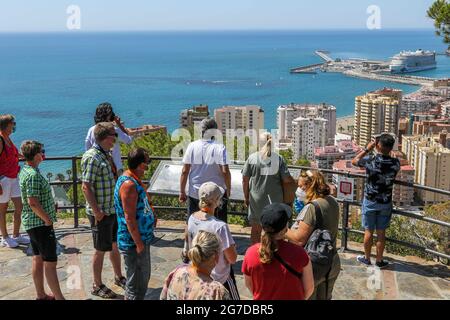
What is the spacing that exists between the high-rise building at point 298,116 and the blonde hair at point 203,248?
252 ft

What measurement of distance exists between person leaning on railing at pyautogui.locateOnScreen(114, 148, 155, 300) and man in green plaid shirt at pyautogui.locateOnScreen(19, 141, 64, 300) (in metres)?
0.73

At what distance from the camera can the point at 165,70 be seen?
154500mm

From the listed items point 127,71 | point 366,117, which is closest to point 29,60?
point 127,71

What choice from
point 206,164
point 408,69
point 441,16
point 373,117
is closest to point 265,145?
point 206,164

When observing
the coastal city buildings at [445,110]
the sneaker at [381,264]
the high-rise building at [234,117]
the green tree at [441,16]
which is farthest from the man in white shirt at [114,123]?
the coastal city buildings at [445,110]

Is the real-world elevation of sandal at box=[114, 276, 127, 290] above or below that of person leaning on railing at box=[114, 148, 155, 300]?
below

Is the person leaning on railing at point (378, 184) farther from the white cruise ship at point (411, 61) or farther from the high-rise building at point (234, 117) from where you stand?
the white cruise ship at point (411, 61)

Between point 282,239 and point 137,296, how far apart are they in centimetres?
159

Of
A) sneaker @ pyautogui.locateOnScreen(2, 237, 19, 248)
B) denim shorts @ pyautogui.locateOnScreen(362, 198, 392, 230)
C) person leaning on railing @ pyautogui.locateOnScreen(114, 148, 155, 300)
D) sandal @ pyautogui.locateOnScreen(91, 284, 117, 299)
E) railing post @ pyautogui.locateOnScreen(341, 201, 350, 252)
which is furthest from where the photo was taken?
sneaker @ pyautogui.locateOnScreen(2, 237, 19, 248)

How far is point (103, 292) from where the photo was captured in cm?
500

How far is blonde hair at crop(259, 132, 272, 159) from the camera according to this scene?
5289mm

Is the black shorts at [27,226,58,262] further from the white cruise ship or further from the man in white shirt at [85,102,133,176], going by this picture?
the white cruise ship

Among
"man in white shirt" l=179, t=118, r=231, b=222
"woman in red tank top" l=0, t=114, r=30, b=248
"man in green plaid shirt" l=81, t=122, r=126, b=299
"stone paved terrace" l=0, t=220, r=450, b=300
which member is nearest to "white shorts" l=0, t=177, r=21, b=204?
"woman in red tank top" l=0, t=114, r=30, b=248

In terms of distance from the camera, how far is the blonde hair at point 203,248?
9.67 feet
